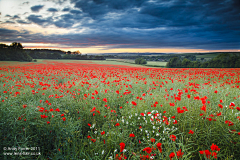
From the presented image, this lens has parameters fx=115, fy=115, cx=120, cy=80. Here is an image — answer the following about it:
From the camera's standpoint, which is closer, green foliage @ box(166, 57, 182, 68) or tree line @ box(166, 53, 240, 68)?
tree line @ box(166, 53, 240, 68)

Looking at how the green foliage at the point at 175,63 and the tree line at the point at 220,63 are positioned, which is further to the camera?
the green foliage at the point at 175,63

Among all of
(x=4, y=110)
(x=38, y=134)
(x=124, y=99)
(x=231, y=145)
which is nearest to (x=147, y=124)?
(x=231, y=145)

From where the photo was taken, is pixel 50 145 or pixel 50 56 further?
pixel 50 56

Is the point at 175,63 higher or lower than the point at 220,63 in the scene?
higher

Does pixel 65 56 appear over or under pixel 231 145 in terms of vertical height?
over

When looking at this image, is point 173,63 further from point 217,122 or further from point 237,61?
point 217,122

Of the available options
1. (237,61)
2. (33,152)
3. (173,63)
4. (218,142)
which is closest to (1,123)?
(33,152)

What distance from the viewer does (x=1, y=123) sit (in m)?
2.35

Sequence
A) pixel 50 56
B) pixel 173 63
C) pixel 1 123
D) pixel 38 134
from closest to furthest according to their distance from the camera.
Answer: pixel 1 123 < pixel 38 134 < pixel 173 63 < pixel 50 56

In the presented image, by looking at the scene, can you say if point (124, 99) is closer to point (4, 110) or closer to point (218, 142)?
point (218, 142)

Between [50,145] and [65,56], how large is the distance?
6396 centimetres

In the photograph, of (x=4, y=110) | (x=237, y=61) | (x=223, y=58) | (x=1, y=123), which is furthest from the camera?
(x=223, y=58)

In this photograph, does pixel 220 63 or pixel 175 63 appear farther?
pixel 175 63

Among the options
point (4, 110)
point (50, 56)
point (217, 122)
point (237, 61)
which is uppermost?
point (50, 56)
